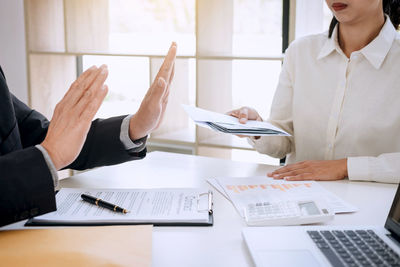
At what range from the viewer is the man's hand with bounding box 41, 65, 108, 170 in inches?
36.7

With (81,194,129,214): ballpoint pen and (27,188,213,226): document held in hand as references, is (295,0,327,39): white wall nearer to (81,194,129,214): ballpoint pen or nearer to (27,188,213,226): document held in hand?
(27,188,213,226): document held in hand

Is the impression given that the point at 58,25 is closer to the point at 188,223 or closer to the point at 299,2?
the point at 299,2

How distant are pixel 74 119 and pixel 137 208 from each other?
0.25 m

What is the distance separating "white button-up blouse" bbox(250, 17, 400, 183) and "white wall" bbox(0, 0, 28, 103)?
2.00 meters

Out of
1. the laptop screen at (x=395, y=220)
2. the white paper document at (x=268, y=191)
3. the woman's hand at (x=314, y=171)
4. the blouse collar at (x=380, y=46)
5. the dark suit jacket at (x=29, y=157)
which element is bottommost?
the white paper document at (x=268, y=191)

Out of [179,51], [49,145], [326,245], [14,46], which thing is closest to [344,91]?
[326,245]

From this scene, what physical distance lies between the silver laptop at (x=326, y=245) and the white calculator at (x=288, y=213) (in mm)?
60

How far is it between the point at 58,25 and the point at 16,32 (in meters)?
0.28

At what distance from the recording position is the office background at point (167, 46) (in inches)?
98.7

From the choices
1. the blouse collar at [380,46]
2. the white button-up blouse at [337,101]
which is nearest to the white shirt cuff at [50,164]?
the white button-up blouse at [337,101]

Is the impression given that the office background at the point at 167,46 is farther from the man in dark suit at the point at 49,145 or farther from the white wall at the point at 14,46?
the man in dark suit at the point at 49,145

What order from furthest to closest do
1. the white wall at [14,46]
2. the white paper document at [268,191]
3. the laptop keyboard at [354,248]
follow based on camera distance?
the white wall at [14,46]
the white paper document at [268,191]
the laptop keyboard at [354,248]

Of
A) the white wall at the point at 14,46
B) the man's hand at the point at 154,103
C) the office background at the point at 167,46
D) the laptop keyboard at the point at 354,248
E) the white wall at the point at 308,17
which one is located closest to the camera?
the laptop keyboard at the point at 354,248

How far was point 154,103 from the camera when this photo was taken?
125 cm
